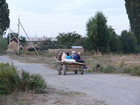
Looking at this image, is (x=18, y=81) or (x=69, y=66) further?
(x=69, y=66)

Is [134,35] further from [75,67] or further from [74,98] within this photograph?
[74,98]

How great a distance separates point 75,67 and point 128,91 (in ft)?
33.3

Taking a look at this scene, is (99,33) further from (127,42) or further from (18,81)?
(18,81)

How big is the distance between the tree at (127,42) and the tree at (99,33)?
669cm

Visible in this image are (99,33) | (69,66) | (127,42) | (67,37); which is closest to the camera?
(69,66)

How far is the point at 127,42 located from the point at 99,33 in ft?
30.5

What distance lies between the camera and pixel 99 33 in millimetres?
70000

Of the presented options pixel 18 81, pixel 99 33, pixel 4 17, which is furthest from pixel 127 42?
pixel 18 81

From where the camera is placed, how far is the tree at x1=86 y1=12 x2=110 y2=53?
229ft

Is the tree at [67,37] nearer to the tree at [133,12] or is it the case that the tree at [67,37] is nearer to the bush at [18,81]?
the tree at [133,12]

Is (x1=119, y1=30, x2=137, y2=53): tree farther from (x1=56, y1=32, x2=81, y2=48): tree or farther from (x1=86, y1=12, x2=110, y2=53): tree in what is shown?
(x1=56, y1=32, x2=81, y2=48): tree

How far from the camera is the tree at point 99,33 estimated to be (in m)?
69.8

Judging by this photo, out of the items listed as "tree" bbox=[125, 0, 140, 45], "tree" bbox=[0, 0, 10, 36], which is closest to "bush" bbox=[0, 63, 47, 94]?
"tree" bbox=[125, 0, 140, 45]

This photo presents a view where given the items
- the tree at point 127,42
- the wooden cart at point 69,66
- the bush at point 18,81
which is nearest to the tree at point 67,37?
the tree at point 127,42
